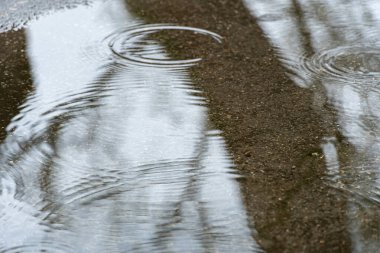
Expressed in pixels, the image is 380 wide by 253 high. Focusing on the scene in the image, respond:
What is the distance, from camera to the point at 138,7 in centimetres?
460

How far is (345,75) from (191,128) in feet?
3.13

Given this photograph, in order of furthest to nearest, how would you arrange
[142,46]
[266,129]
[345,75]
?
1. [142,46]
2. [345,75]
3. [266,129]

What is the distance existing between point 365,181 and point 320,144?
32cm

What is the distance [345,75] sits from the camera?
3461mm

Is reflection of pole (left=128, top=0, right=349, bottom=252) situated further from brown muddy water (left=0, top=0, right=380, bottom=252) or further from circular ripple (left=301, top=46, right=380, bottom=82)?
circular ripple (left=301, top=46, right=380, bottom=82)

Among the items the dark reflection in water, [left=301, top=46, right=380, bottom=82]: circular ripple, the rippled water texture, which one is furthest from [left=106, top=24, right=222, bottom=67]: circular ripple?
[left=301, top=46, right=380, bottom=82]: circular ripple

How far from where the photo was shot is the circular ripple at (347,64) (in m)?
3.46

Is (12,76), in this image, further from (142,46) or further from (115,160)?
(115,160)

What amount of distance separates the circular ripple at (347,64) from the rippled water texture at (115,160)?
0.64 metres

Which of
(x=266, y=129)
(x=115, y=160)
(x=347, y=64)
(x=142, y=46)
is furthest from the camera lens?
(x=142, y=46)

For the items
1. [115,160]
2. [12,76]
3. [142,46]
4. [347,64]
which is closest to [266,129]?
[115,160]

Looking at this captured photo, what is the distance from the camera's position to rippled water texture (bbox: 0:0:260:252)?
7.64 ft

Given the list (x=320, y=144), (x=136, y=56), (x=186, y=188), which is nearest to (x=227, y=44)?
(x=136, y=56)

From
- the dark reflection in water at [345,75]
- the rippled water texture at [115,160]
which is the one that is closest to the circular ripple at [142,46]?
the rippled water texture at [115,160]
